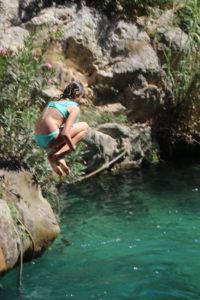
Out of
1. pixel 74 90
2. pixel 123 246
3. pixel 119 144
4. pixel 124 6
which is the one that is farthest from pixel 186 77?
pixel 74 90

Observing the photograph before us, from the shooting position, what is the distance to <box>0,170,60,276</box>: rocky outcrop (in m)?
6.77

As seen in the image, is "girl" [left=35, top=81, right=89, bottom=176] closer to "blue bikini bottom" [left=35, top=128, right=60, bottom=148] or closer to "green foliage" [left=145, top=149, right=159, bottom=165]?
"blue bikini bottom" [left=35, top=128, right=60, bottom=148]

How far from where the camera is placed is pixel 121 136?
13383 millimetres

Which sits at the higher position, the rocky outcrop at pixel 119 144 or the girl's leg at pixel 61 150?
the girl's leg at pixel 61 150

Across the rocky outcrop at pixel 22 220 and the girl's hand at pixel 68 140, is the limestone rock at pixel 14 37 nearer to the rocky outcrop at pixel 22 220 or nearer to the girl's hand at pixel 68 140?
the rocky outcrop at pixel 22 220

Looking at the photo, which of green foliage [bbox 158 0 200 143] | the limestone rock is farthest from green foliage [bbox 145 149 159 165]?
the limestone rock

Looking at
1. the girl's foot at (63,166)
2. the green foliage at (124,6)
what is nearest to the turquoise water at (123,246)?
the girl's foot at (63,166)

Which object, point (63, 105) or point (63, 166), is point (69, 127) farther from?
point (63, 166)

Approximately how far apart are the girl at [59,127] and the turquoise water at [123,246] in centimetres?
175

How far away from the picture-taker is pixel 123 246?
8.81 m

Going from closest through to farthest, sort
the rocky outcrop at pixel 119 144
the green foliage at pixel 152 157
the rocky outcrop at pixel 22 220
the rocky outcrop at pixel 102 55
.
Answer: the rocky outcrop at pixel 22 220
the rocky outcrop at pixel 119 144
the rocky outcrop at pixel 102 55
the green foliage at pixel 152 157

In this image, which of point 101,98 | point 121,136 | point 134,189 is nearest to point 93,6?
point 101,98

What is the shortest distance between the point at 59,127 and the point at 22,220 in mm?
1572

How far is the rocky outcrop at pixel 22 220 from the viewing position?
677cm
